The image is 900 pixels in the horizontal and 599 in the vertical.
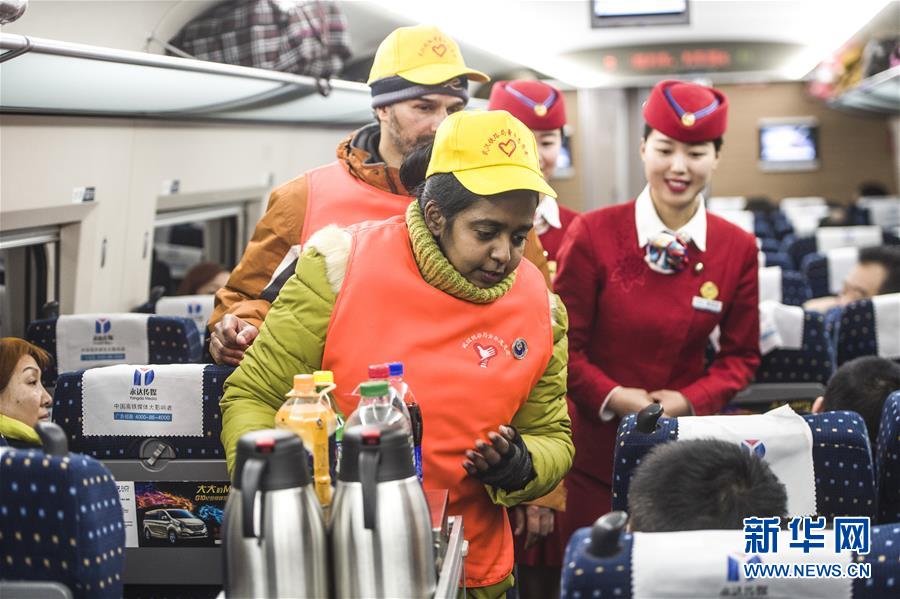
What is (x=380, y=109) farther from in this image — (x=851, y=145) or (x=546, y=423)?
(x=851, y=145)

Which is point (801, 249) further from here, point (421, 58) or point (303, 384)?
point (303, 384)

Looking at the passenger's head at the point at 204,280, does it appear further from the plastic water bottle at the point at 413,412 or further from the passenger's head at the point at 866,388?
the plastic water bottle at the point at 413,412

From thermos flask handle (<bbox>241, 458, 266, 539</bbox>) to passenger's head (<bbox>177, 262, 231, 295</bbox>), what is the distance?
183 inches

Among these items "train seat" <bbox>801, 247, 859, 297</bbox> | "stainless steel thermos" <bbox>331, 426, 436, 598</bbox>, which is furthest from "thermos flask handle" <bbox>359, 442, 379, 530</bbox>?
"train seat" <bbox>801, 247, 859, 297</bbox>

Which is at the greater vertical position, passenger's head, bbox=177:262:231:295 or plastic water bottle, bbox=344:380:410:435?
passenger's head, bbox=177:262:231:295

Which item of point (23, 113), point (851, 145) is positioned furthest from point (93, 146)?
point (851, 145)

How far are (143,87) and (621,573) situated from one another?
3.86 m

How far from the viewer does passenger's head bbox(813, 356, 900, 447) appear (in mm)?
3312

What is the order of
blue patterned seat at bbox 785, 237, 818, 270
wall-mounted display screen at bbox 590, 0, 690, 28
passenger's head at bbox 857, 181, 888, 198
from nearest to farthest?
wall-mounted display screen at bbox 590, 0, 690, 28 → blue patterned seat at bbox 785, 237, 818, 270 → passenger's head at bbox 857, 181, 888, 198

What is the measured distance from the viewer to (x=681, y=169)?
3.59m

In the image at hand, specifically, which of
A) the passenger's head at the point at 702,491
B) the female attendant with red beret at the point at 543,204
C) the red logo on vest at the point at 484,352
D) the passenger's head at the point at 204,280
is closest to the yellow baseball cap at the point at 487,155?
the red logo on vest at the point at 484,352

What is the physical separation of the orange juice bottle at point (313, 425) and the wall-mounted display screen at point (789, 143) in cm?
1947

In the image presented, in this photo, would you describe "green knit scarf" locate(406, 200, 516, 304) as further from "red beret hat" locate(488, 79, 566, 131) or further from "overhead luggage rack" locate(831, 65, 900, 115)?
"overhead luggage rack" locate(831, 65, 900, 115)

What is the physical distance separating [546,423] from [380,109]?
1109 mm
